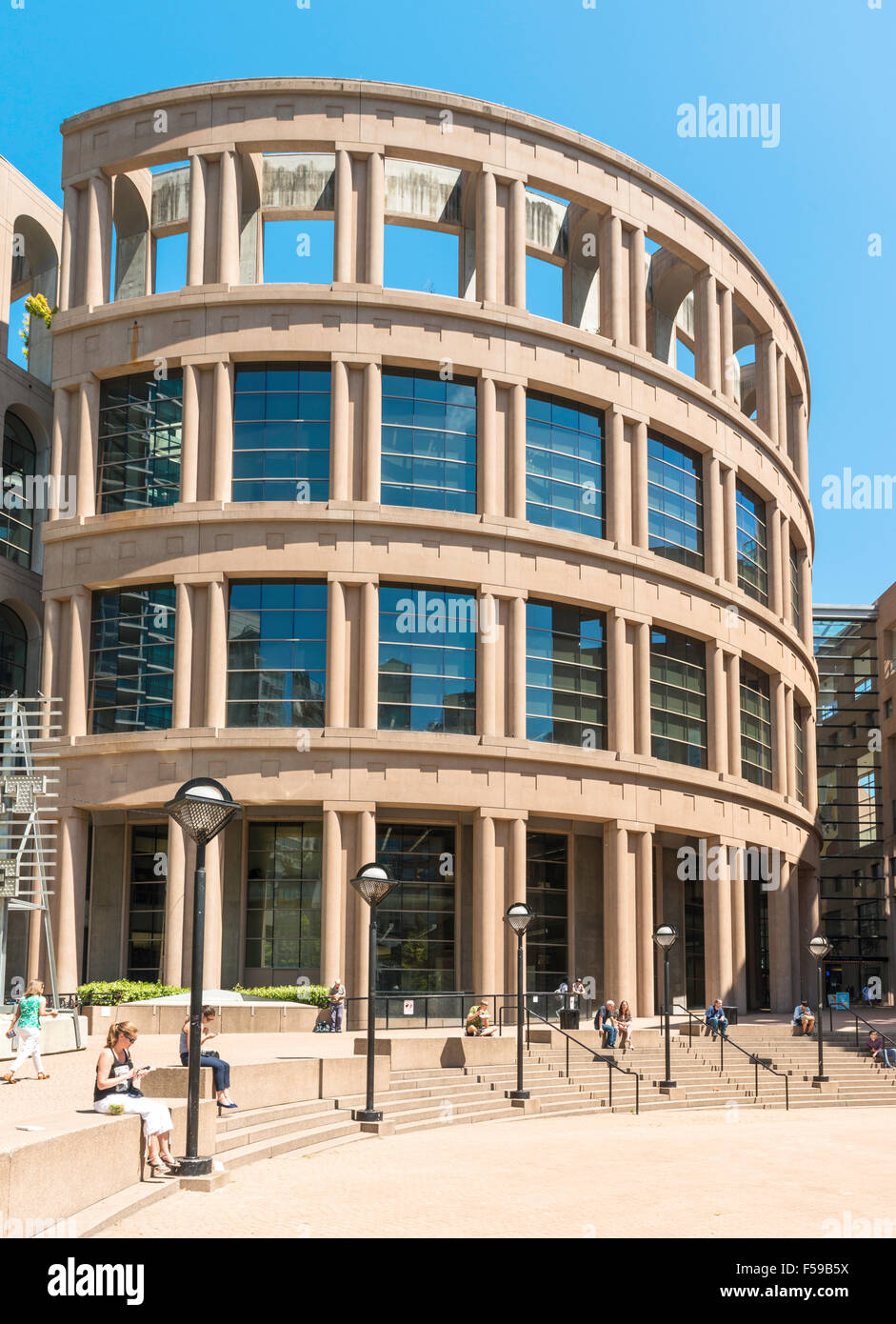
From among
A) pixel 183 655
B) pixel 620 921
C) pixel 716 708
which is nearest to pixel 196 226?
pixel 183 655

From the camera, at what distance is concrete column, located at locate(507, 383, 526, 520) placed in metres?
→ 38.2

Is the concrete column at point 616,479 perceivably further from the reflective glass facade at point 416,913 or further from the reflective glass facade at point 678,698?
the reflective glass facade at point 416,913

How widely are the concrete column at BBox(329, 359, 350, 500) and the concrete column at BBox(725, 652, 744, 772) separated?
48.4 feet

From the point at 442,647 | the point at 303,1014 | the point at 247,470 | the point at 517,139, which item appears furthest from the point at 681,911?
the point at 517,139

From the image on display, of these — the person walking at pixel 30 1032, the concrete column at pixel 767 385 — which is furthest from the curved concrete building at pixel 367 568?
the person walking at pixel 30 1032

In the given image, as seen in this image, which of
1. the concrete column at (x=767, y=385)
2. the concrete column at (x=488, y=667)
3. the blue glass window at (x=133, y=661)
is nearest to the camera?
the blue glass window at (x=133, y=661)

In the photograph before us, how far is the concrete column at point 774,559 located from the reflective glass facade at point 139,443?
21.6 m

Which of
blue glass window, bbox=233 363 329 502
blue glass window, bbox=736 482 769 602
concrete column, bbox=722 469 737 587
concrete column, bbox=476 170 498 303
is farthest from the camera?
blue glass window, bbox=736 482 769 602

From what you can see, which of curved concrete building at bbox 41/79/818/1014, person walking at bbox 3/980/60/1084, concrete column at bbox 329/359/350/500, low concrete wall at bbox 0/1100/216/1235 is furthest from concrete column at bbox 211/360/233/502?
low concrete wall at bbox 0/1100/216/1235

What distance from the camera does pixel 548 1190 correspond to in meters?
14.0

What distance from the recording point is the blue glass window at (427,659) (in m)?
36.4

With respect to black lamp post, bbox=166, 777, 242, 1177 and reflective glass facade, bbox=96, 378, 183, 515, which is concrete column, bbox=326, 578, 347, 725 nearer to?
reflective glass facade, bbox=96, 378, 183, 515
